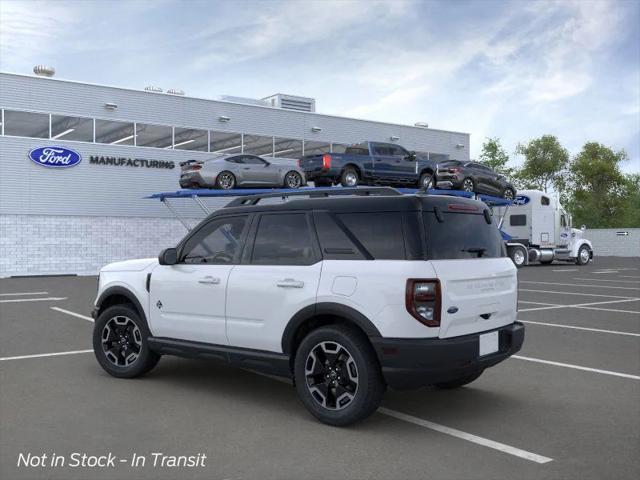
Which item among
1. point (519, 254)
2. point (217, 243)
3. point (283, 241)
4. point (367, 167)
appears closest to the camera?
point (283, 241)

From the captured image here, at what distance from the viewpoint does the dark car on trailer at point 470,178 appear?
25.9m

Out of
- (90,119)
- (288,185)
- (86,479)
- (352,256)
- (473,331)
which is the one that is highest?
(90,119)

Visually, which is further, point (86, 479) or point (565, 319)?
point (565, 319)

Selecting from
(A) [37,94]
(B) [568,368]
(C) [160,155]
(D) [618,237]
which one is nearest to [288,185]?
Result: (C) [160,155]

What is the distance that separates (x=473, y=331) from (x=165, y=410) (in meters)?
2.61

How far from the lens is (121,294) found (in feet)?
22.4

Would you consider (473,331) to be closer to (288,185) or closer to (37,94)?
(288,185)

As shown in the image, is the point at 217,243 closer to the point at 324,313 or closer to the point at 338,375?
the point at 324,313

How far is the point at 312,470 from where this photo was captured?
13.6 feet

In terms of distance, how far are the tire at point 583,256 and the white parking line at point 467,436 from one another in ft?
99.1

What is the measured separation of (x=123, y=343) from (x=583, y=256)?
3080 centimetres

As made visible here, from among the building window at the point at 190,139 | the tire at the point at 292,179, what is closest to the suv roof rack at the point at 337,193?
the tire at the point at 292,179

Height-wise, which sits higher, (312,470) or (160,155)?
(160,155)

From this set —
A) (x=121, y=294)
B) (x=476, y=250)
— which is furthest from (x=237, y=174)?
(x=476, y=250)
